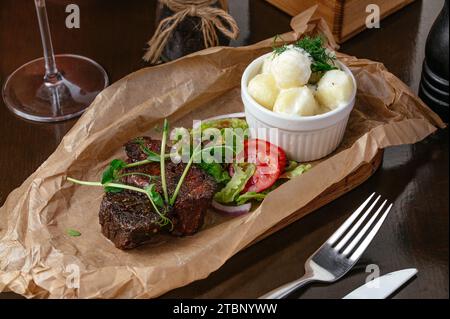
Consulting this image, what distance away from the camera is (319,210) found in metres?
1.33

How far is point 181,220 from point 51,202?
0.24 m

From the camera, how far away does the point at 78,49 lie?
69.7 inches

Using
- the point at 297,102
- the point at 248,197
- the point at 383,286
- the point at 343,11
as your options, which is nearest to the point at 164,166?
the point at 248,197

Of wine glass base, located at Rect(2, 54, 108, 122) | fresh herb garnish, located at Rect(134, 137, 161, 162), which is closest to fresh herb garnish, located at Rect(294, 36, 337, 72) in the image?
fresh herb garnish, located at Rect(134, 137, 161, 162)

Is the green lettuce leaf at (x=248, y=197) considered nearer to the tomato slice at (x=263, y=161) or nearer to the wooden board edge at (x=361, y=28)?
the tomato slice at (x=263, y=161)

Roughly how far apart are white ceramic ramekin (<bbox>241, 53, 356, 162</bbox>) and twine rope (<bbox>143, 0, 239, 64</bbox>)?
0.68 ft

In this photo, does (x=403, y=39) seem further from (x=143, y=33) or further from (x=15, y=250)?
(x=15, y=250)

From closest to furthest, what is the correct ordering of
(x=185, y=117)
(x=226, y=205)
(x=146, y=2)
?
(x=226, y=205) < (x=185, y=117) < (x=146, y=2)

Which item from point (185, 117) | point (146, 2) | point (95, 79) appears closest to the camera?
point (185, 117)

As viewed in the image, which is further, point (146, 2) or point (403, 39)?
point (146, 2)

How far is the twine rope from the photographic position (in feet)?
5.24

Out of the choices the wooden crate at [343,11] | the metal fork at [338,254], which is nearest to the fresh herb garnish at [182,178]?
the metal fork at [338,254]

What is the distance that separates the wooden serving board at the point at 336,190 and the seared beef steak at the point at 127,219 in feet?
0.55
